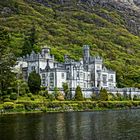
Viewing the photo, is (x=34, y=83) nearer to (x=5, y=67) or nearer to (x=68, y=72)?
(x=5, y=67)

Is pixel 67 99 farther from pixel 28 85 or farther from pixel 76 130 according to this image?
pixel 76 130

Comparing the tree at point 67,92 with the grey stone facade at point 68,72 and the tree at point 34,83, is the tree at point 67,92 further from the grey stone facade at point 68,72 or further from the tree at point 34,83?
the tree at point 34,83

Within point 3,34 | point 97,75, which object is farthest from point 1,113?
point 97,75

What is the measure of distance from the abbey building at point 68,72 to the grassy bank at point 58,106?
9.89 m

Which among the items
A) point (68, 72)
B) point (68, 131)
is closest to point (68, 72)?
point (68, 72)

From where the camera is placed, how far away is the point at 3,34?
109750mm

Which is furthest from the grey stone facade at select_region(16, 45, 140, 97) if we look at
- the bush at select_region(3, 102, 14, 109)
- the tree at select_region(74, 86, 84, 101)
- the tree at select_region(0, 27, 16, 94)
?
the bush at select_region(3, 102, 14, 109)

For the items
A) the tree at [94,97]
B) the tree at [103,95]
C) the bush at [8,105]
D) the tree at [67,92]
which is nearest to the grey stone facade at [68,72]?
the tree at [67,92]

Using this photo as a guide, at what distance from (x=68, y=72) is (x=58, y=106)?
22.7 meters

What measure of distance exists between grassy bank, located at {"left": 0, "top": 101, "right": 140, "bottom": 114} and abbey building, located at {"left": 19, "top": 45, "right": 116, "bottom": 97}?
989 centimetres

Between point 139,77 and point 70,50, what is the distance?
4493cm

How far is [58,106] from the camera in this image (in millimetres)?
102750

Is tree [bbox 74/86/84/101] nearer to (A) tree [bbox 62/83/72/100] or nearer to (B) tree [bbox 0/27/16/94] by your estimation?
(A) tree [bbox 62/83/72/100]

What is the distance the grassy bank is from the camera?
94375mm
